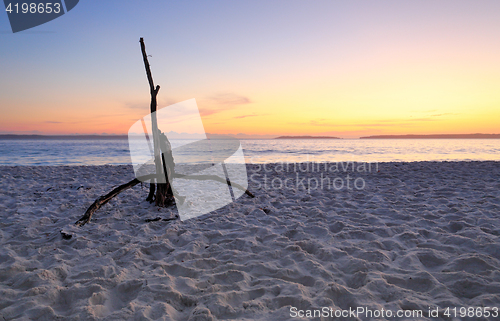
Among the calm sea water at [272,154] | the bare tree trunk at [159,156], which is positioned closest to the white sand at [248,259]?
the bare tree trunk at [159,156]

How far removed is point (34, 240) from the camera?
3.80m

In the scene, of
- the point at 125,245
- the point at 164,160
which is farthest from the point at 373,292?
the point at 164,160

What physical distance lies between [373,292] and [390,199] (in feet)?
13.8

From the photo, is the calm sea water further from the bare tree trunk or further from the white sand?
the white sand

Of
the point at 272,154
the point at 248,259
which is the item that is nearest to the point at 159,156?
the point at 248,259

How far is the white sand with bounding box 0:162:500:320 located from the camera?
2377mm

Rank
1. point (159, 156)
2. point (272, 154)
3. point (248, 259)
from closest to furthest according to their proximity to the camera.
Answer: point (248, 259) < point (159, 156) < point (272, 154)

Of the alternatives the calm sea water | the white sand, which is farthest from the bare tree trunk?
the calm sea water

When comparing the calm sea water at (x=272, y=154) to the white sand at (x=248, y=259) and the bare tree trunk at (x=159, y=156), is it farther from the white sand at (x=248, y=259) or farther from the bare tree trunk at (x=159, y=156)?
the white sand at (x=248, y=259)

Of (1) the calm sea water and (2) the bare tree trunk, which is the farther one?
(1) the calm sea water

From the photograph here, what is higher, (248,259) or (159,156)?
(159,156)

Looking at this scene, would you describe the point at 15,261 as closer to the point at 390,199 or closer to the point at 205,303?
the point at 205,303

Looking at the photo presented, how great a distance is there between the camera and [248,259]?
3246 mm

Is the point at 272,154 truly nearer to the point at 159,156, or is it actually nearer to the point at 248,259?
the point at 159,156
